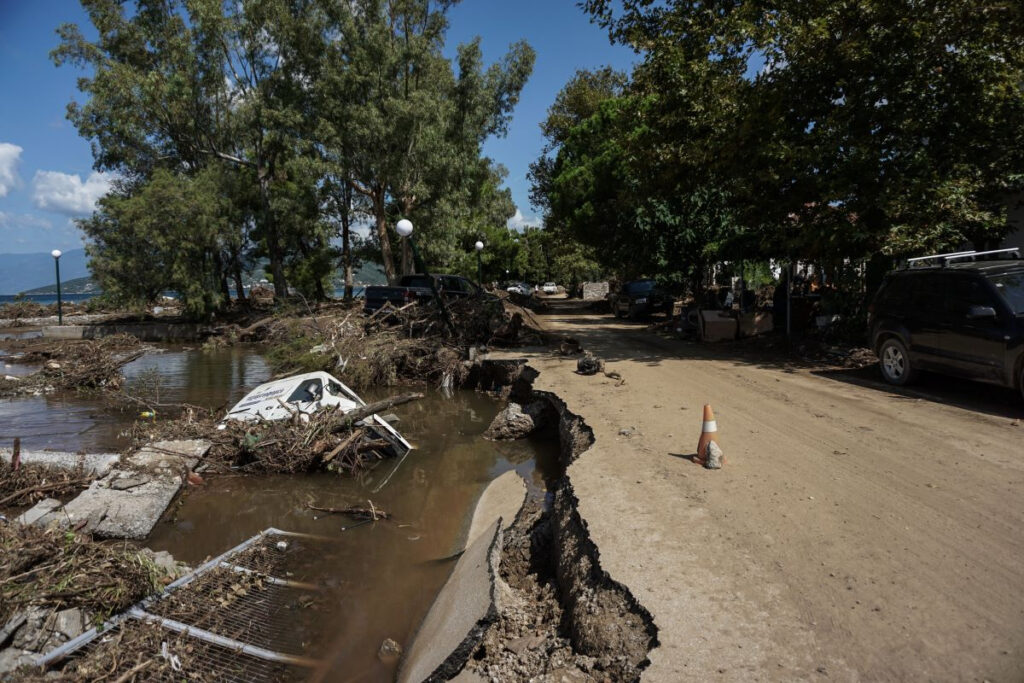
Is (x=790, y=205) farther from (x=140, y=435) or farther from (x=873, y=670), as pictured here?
(x=140, y=435)

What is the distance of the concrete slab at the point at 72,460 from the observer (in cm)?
764

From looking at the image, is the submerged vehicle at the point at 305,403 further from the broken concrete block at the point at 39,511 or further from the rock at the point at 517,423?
the broken concrete block at the point at 39,511

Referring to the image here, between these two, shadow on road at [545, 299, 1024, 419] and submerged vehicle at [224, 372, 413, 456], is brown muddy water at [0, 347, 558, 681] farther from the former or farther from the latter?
shadow on road at [545, 299, 1024, 419]

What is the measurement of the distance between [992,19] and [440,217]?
1817 cm

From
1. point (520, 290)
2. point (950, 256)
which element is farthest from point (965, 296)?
point (520, 290)

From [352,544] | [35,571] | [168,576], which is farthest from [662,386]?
[35,571]

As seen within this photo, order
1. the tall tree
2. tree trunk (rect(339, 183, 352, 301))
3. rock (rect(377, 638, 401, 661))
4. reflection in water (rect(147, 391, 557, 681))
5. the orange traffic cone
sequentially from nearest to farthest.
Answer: rock (rect(377, 638, 401, 661)) < reflection in water (rect(147, 391, 557, 681)) < the orange traffic cone < the tall tree < tree trunk (rect(339, 183, 352, 301))

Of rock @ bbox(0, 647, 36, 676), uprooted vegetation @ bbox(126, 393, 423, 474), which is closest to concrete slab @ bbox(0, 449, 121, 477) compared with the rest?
uprooted vegetation @ bbox(126, 393, 423, 474)

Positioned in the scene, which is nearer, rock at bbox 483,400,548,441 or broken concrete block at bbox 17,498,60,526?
broken concrete block at bbox 17,498,60,526

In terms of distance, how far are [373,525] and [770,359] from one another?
9.32m

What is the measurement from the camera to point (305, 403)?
8.98m

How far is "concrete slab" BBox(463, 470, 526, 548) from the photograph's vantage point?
250 inches

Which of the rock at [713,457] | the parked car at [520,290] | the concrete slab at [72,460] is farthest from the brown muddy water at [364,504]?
the parked car at [520,290]

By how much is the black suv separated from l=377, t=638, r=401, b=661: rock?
25.0 feet
